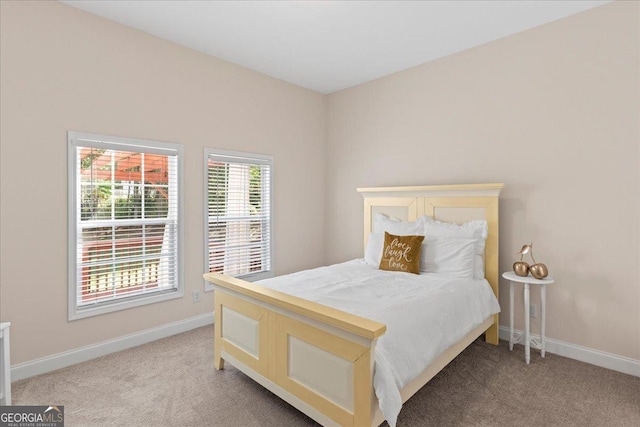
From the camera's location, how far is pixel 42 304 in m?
2.60

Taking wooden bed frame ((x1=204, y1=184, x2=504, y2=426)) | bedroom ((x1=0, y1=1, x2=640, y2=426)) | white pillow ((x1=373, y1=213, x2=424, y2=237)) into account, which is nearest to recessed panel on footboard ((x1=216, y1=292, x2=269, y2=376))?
wooden bed frame ((x1=204, y1=184, x2=504, y2=426))

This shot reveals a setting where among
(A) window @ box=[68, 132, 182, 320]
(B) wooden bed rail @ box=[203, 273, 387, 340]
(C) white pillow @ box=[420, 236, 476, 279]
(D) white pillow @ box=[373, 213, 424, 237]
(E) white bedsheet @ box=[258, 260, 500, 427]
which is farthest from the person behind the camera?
(D) white pillow @ box=[373, 213, 424, 237]

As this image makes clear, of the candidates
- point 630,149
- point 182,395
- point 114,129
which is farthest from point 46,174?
point 630,149

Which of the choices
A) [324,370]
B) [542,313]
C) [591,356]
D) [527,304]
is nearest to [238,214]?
[324,370]

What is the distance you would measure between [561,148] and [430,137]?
4.10 ft

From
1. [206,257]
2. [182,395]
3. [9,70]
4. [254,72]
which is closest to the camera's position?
[182,395]

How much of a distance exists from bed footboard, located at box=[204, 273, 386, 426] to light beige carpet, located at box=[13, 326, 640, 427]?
0.19 m

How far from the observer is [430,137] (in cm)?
373

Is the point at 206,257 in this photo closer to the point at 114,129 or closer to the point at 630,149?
the point at 114,129

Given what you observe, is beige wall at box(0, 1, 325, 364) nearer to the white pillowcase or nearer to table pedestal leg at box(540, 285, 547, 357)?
the white pillowcase

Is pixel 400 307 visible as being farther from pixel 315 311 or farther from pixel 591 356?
pixel 591 356

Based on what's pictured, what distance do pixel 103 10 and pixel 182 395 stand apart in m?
3.10

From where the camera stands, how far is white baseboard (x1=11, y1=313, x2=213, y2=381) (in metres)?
2.51

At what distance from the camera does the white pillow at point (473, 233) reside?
3.06 m
